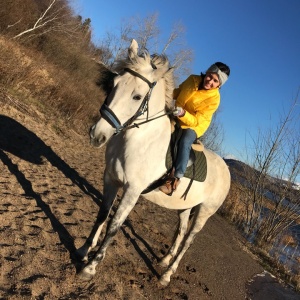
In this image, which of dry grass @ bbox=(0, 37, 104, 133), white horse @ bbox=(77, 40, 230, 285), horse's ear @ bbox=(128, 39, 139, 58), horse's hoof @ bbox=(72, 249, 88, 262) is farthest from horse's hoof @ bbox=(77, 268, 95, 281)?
dry grass @ bbox=(0, 37, 104, 133)

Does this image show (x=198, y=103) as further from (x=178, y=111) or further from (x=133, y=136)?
(x=133, y=136)

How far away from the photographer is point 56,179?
6641mm

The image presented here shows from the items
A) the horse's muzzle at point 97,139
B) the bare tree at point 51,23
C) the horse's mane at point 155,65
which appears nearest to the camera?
the horse's muzzle at point 97,139

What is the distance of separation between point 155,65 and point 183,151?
1.09m

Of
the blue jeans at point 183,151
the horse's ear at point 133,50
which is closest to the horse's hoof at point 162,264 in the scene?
the blue jeans at point 183,151

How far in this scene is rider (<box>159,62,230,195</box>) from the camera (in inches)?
150

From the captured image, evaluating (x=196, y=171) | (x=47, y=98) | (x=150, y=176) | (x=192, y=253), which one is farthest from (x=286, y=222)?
(x=47, y=98)

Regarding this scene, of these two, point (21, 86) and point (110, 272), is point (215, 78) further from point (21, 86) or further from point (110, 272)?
point (21, 86)

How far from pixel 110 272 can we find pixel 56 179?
316cm

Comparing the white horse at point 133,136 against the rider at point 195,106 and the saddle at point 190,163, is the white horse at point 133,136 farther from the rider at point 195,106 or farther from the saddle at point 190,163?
the rider at point 195,106

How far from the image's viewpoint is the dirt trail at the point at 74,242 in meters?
3.42

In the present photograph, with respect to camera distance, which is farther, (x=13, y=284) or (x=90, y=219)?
(x=90, y=219)

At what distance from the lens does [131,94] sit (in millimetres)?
3143

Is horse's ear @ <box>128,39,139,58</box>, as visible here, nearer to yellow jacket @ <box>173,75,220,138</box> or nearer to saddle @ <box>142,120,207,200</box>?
yellow jacket @ <box>173,75,220,138</box>
